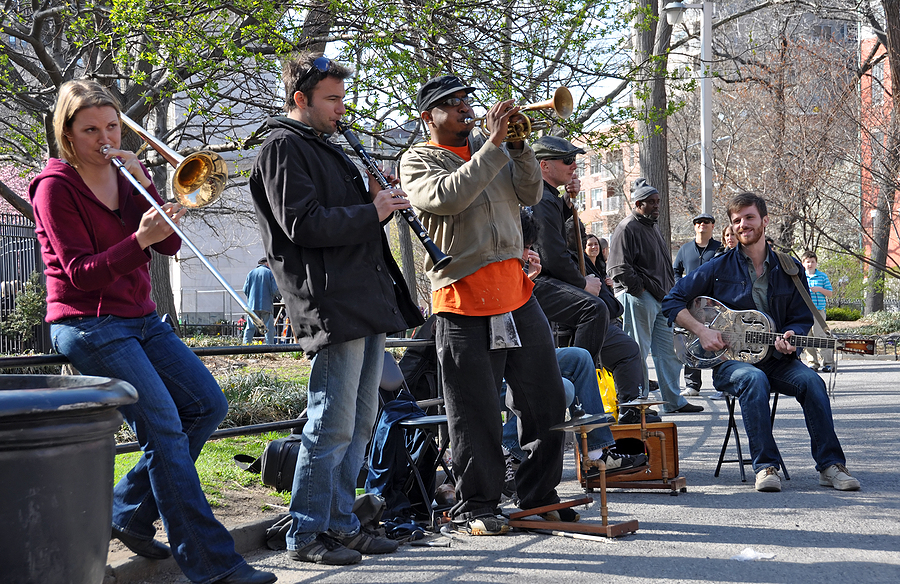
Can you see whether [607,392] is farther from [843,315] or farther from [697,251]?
[843,315]

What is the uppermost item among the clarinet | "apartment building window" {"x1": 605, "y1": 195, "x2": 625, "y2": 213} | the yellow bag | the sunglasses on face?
"apartment building window" {"x1": 605, "y1": 195, "x2": 625, "y2": 213}

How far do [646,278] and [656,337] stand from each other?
0.75m

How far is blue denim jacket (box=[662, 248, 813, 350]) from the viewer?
6273 millimetres

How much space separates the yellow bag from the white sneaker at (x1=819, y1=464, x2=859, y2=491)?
150cm

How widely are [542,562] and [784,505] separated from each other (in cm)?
194

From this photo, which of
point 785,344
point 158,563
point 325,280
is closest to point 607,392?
point 785,344

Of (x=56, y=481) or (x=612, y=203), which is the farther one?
(x=612, y=203)

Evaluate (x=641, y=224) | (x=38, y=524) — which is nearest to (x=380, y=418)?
(x=38, y=524)

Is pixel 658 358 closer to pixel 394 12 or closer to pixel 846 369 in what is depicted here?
pixel 394 12

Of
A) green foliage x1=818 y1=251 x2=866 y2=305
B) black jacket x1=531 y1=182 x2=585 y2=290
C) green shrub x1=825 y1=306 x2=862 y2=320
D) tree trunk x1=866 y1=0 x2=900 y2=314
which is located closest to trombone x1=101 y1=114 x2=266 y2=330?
black jacket x1=531 y1=182 x2=585 y2=290

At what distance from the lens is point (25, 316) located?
1507cm

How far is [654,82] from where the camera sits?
520 inches

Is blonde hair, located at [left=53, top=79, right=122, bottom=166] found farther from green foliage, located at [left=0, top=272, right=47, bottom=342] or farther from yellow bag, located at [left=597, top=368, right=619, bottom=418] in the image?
green foliage, located at [left=0, top=272, right=47, bottom=342]

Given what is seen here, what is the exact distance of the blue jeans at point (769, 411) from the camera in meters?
5.95
